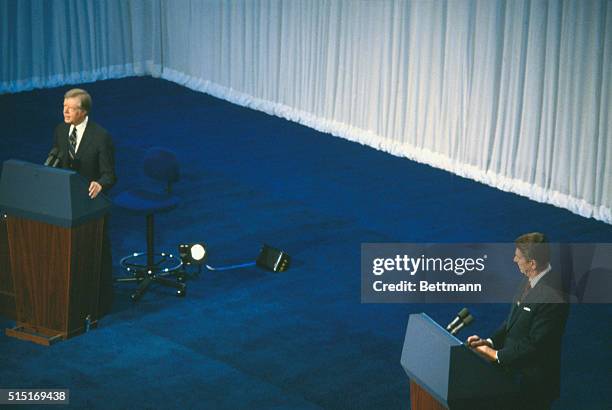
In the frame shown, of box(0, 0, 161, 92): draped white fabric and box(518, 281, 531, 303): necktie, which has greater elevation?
box(0, 0, 161, 92): draped white fabric

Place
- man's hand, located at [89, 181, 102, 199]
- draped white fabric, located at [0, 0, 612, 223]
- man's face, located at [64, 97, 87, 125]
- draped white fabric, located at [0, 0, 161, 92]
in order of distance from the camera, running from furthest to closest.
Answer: draped white fabric, located at [0, 0, 161, 92] < draped white fabric, located at [0, 0, 612, 223] < man's face, located at [64, 97, 87, 125] < man's hand, located at [89, 181, 102, 199]

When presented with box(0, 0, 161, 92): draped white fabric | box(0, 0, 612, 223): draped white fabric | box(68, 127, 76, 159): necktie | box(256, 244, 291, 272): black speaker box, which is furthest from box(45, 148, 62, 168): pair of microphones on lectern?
box(0, 0, 161, 92): draped white fabric

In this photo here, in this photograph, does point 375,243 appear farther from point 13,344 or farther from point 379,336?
point 13,344

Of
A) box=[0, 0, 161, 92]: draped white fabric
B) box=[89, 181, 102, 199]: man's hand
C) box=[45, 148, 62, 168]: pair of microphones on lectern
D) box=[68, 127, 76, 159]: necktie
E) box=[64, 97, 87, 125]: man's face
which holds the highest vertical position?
box=[0, 0, 161, 92]: draped white fabric

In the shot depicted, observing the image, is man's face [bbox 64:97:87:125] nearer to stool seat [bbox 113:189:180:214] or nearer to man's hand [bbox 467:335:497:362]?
stool seat [bbox 113:189:180:214]

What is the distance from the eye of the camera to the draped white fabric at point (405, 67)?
9.55 meters

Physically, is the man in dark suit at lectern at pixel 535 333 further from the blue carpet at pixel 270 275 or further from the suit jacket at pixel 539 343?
the blue carpet at pixel 270 275

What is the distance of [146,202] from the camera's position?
24.9 feet

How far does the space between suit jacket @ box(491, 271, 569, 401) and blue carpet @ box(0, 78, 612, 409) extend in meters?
1.30

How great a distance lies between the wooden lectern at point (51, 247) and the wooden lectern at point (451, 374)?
2.63 m

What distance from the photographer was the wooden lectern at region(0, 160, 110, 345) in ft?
21.7

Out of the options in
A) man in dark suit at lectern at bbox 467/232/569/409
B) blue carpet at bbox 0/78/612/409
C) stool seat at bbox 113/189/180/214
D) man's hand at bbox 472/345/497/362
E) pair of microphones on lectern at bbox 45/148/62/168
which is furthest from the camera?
stool seat at bbox 113/189/180/214

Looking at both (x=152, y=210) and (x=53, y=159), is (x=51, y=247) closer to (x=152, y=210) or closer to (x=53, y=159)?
(x=53, y=159)

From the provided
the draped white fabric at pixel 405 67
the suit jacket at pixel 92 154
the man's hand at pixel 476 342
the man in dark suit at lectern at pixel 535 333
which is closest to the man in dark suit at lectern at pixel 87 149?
the suit jacket at pixel 92 154
